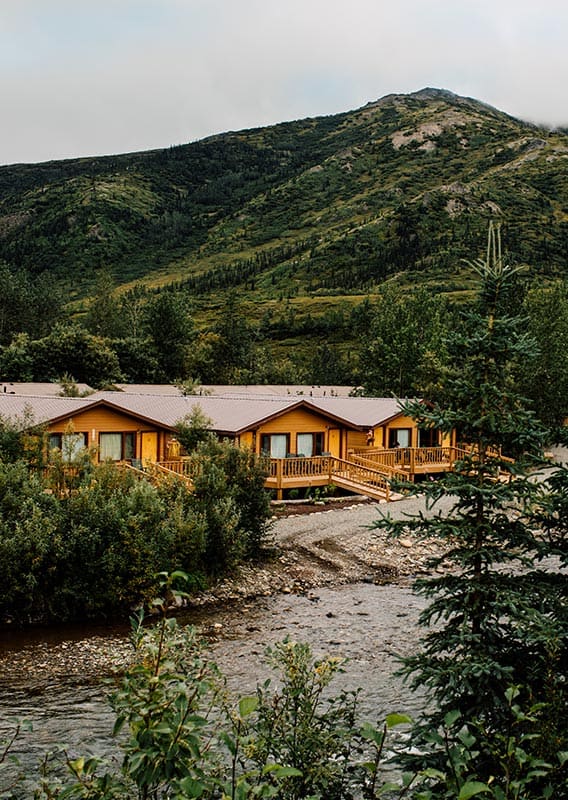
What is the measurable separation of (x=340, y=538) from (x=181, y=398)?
15504 mm

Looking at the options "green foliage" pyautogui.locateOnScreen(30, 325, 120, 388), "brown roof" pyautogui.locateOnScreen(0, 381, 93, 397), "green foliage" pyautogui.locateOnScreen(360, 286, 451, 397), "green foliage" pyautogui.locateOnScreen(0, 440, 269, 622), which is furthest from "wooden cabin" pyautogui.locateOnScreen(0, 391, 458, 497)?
"green foliage" pyautogui.locateOnScreen(30, 325, 120, 388)

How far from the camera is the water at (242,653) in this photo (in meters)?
12.2

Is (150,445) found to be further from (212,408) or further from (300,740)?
(300,740)

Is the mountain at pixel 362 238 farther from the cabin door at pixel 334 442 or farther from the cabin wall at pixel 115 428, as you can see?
the cabin wall at pixel 115 428

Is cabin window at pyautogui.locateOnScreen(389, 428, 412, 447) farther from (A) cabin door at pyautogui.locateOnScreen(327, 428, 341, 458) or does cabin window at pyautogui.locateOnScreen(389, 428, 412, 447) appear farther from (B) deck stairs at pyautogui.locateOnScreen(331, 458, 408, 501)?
(B) deck stairs at pyautogui.locateOnScreen(331, 458, 408, 501)

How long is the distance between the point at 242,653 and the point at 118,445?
57.9ft

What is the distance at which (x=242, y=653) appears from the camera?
15938mm

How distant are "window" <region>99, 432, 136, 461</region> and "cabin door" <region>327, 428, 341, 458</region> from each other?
32.5 feet

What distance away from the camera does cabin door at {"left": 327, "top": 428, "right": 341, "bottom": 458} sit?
3612 cm

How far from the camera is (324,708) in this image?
41.4 ft

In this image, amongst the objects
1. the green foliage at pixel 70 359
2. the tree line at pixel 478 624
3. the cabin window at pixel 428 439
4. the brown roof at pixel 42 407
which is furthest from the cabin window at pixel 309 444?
the tree line at pixel 478 624

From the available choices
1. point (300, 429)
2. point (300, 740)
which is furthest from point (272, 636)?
point (300, 429)

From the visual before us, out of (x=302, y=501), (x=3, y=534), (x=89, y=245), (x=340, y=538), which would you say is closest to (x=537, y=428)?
(x=3, y=534)

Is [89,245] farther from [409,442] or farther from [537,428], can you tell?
[537,428]
